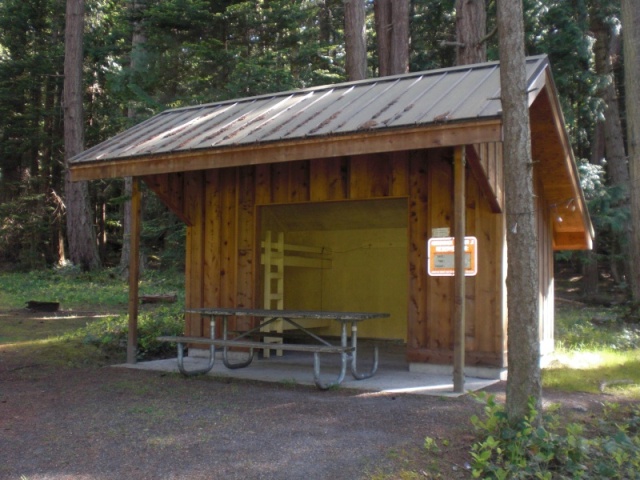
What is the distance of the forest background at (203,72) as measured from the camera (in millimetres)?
16172

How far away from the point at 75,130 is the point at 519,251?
20121 mm

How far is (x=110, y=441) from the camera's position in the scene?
16.1ft

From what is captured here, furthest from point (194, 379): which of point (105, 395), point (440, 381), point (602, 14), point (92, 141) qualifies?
point (92, 141)

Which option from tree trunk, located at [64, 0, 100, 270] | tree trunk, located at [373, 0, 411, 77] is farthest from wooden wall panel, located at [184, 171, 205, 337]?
tree trunk, located at [64, 0, 100, 270]

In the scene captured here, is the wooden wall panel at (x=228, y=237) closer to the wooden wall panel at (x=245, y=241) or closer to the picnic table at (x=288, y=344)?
the wooden wall panel at (x=245, y=241)

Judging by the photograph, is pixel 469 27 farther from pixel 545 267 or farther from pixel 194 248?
pixel 194 248

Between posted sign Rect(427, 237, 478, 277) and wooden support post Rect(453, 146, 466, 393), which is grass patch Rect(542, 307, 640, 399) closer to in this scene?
wooden support post Rect(453, 146, 466, 393)

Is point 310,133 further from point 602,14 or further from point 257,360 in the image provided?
point 602,14

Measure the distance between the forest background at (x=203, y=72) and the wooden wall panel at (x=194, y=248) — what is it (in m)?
5.03

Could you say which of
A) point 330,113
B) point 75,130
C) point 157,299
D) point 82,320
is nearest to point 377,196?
point 330,113

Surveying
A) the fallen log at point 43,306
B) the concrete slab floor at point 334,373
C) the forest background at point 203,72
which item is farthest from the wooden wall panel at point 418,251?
the fallen log at point 43,306

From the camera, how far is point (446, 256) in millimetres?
7449

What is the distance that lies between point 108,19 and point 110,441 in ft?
84.3

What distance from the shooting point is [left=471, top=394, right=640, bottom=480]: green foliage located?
420 centimetres
